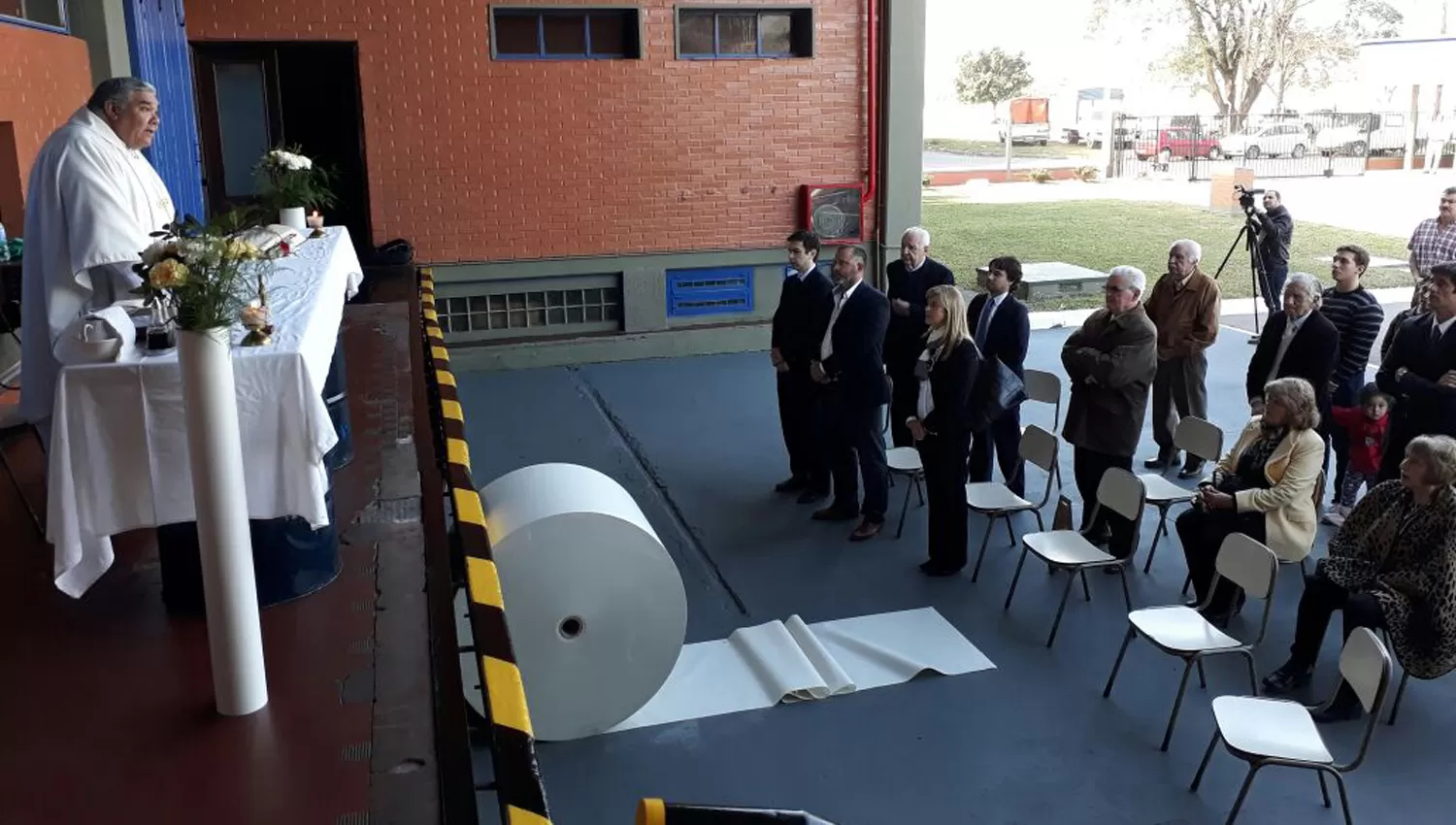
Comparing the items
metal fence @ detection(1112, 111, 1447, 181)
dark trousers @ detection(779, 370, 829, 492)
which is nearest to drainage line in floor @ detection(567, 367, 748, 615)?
dark trousers @ detection(779, 370, 829, 492)

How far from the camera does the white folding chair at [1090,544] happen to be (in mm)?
6141

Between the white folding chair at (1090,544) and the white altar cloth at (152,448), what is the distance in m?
4.01

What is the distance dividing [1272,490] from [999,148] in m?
38.7

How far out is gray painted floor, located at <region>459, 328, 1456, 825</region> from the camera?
15.7 feet

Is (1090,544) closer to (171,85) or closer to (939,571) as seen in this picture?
(939,571)

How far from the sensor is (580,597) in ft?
16.2

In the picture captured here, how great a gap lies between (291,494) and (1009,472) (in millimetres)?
5743

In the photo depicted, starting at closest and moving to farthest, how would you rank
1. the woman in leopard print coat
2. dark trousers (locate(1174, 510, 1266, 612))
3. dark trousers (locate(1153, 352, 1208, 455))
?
the woman in leopard print coat, dark trousers (locate(1174, 510, 1266, 612)), dark trousers (locate(1153, 352, 1208, 455))

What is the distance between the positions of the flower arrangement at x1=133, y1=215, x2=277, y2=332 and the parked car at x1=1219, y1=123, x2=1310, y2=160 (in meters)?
31.2

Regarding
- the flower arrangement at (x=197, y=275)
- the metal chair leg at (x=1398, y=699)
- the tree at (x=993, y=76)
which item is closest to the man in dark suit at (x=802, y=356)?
the metal chair leg at (x=1398, y=699)

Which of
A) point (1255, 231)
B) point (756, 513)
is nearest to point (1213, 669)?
point (756, 513)

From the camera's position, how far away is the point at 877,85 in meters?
13.7

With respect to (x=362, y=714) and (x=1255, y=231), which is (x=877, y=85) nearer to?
(x=1255, y=231)

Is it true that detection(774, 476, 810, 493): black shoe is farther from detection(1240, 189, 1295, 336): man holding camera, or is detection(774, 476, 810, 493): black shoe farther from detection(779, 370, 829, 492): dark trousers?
detection(1240, 189, 1295, 336): man holding camera
